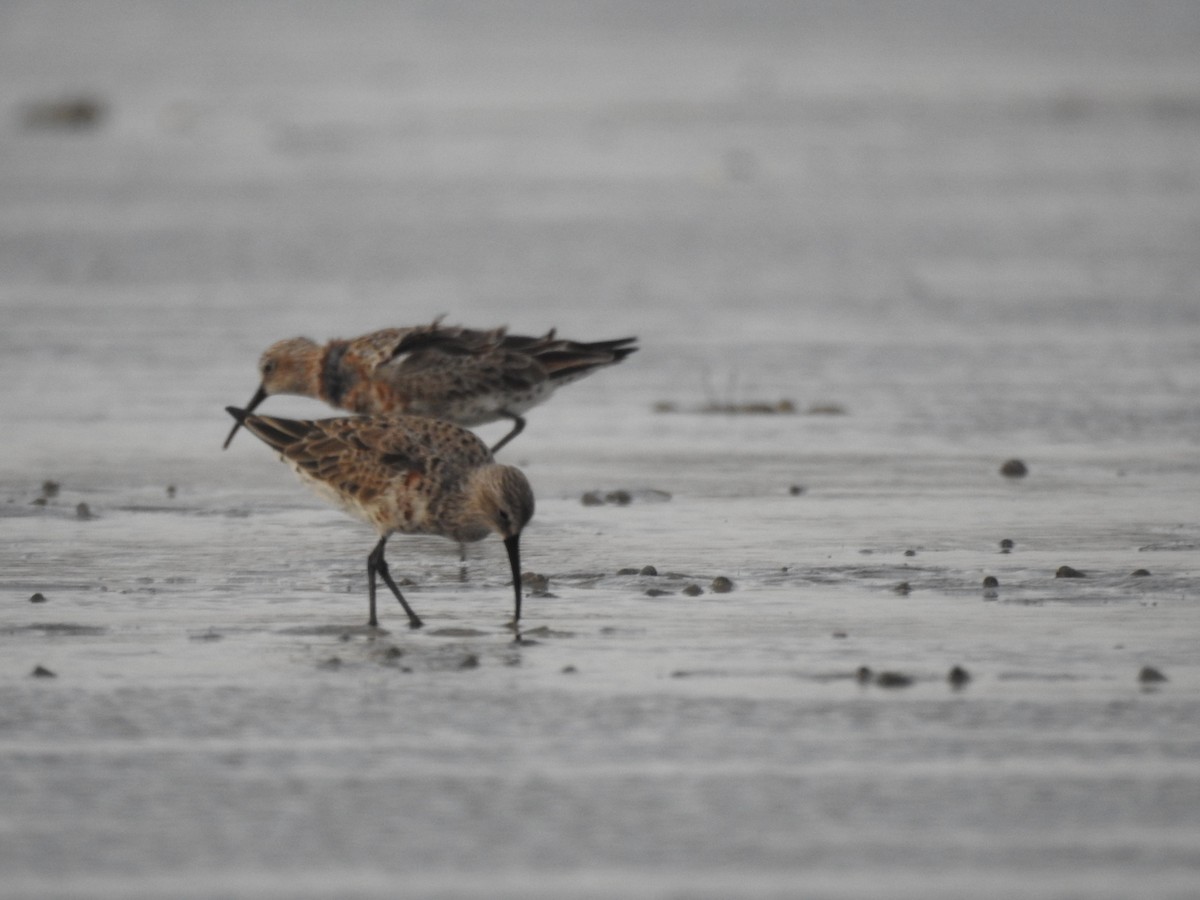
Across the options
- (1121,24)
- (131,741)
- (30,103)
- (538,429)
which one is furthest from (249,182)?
(1121,24)

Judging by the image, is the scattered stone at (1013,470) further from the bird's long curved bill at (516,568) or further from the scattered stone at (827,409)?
the bird's long curved bill at (516,568)

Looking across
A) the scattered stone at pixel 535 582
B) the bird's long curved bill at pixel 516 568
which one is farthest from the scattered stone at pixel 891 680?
the scattered stone at pixel 535 582

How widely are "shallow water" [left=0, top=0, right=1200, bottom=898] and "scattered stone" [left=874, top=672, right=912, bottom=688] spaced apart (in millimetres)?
156

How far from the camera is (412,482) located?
927cm

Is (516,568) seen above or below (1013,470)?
below

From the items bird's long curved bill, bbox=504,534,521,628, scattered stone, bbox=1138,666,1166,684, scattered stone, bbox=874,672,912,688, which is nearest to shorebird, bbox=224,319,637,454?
bird's long curved bill, bbox=504,534,521,628

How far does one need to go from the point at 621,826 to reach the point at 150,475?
672 centimetres

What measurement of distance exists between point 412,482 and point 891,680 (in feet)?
7.59

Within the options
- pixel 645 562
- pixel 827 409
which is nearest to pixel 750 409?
pixel 827 409

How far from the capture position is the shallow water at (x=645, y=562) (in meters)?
6.43

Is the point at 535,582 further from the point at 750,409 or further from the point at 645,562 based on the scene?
the point at 750,409

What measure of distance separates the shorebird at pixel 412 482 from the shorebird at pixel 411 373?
7.04ft

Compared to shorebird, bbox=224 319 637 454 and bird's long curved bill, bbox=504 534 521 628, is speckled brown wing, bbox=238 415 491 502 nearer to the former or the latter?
bird's long curved bill, bbox=504 534 521 628

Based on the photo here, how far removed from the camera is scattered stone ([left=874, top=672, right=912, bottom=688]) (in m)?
7.88
